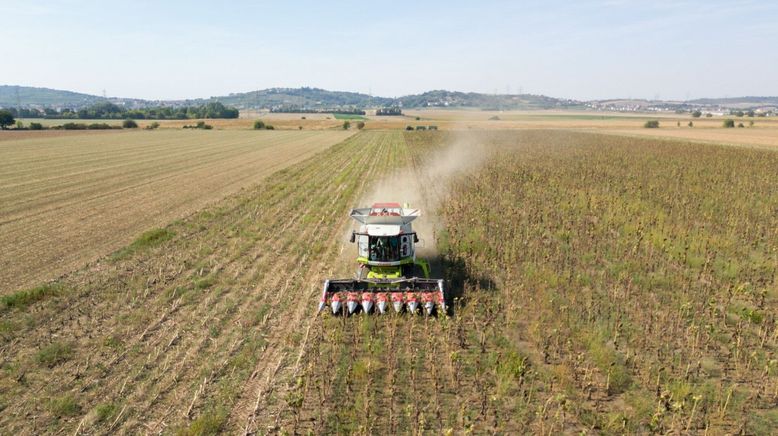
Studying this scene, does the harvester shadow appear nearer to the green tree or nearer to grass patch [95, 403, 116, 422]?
grass patch [95, 403, 116, 422]

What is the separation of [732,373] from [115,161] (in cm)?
5046

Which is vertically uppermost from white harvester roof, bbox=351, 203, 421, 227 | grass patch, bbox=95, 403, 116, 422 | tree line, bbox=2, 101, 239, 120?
tree line, bbox=2, 101, 239, 120

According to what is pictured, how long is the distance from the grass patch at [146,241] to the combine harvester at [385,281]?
30.2ft

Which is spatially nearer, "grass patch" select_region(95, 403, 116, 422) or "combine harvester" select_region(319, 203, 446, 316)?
"grass patch" select_region(95, 403, 116, 422)

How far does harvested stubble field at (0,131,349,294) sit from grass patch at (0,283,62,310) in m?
1.16

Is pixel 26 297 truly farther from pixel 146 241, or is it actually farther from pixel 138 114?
pixel 138 114

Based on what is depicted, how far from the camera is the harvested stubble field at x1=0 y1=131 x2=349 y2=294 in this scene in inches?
707

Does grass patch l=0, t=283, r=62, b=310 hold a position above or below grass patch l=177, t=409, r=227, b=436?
above

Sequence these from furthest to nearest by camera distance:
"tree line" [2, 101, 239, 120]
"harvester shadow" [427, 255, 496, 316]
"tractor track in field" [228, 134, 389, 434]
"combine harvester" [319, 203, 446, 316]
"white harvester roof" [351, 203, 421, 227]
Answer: "tree line" [2, 101, 239, 120] < "white harvester roof" [351, 203, 421, 227] < "harvester shadow" [427, 255, 496, 316] < "combine harvester" [319, 203, 446, 316] < "tractor track in field" [228, 134, 389, 434]

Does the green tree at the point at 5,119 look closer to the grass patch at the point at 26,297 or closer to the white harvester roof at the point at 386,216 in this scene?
the grass patch at the point at 26,297

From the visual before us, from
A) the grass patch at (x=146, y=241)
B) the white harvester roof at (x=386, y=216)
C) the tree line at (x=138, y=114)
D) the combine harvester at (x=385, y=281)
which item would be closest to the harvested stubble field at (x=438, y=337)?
the grass patch at (x=146, y=241)

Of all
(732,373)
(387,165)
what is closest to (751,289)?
(732,373)

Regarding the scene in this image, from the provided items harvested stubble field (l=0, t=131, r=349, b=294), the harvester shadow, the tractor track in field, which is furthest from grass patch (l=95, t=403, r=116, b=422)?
harvested stubble field (l=0, t=131, r=349, b=294)

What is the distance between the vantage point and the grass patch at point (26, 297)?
12828 mm
